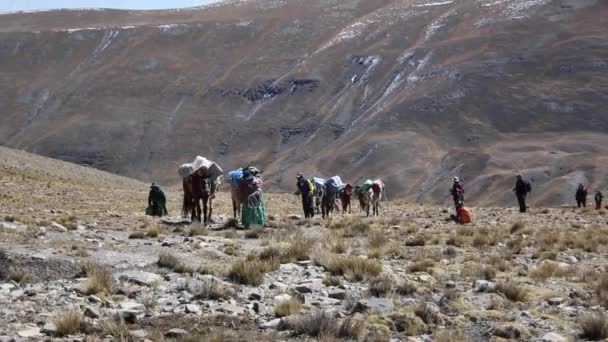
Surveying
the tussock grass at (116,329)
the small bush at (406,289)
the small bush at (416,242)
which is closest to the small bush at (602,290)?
the small bush at (406,289)

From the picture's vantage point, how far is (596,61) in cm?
9850

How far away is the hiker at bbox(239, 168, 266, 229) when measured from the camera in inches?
779

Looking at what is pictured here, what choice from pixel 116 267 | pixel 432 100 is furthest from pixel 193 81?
pixel 116 267

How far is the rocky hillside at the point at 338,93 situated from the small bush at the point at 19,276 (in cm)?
6093

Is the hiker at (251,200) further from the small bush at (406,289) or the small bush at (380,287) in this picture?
the small bush at (406,289)

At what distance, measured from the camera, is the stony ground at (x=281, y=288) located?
8.59 m

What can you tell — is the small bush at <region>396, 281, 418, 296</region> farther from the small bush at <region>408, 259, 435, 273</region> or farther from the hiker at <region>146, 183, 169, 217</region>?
the hiker at <region>146, 183, 169, 217</region>

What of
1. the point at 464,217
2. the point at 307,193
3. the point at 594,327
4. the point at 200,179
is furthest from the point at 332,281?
the point at 464,217

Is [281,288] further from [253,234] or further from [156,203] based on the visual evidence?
[156,203]

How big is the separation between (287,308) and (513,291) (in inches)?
134

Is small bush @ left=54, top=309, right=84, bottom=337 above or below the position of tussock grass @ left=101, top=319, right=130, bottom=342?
above

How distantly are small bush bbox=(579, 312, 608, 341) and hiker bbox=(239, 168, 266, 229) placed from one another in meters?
11.6

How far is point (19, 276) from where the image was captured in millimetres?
10398

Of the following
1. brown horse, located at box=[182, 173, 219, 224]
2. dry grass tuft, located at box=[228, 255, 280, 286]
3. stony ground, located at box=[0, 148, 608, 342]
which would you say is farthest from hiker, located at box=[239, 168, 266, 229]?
dry grass tuft, located at box=[228, 255, 280, 286]
